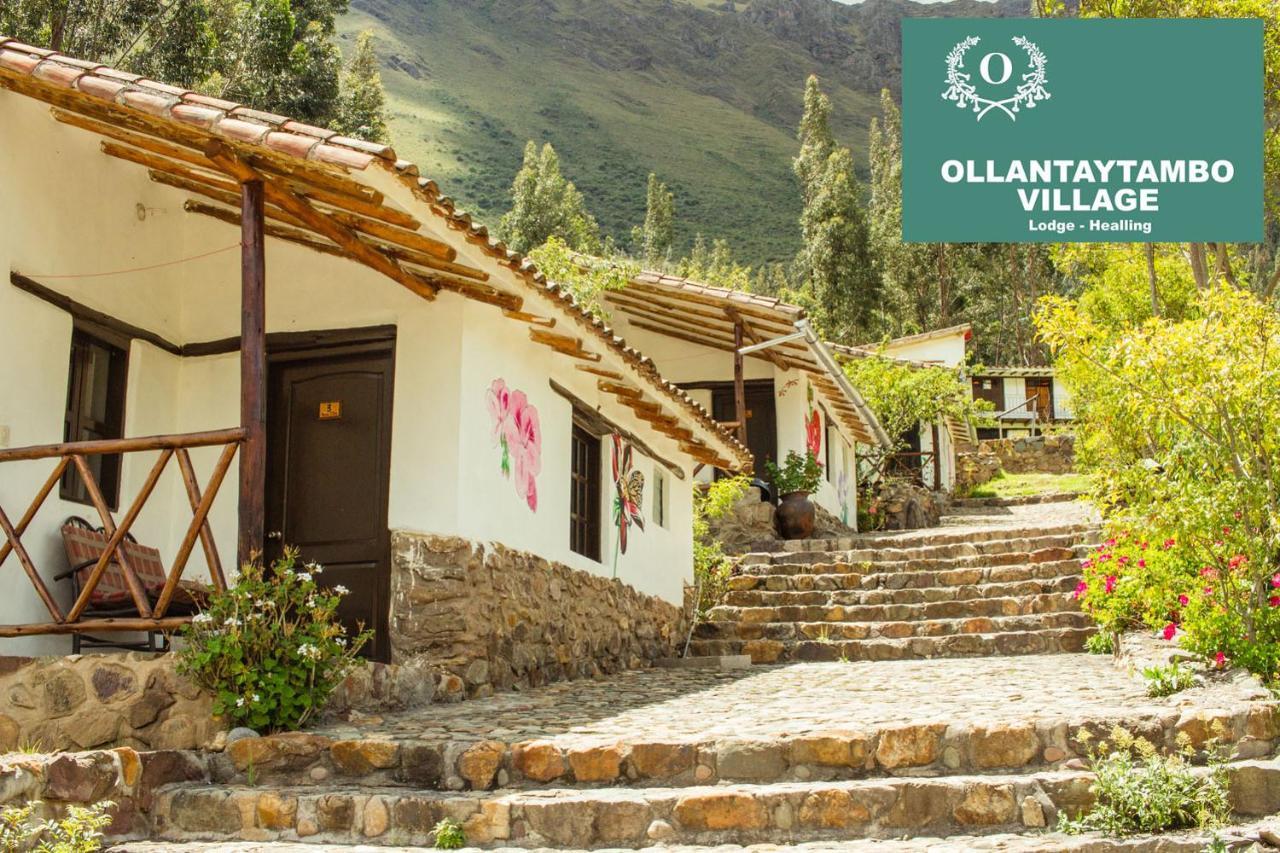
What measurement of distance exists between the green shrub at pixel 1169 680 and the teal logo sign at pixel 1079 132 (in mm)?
3655

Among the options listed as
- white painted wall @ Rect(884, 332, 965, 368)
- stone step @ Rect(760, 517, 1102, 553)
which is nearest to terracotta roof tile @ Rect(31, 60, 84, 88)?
stone step @ Rect(760, 517, 1102, 553)

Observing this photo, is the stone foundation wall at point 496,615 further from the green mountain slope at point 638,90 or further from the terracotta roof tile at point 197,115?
the green mountain slope at point 638,90

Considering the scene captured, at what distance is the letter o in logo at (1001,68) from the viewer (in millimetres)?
10273

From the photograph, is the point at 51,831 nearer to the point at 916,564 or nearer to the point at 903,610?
the point at 903,610

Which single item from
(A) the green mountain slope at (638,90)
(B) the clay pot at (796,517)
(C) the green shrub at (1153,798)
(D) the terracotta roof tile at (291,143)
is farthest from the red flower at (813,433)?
(A) the green mountain slope at (638,90)

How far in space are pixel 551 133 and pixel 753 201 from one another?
13.5 metres

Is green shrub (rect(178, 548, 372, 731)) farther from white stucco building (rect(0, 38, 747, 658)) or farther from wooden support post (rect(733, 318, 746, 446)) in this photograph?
wooden support post (rect(733, 318, 746, 446))

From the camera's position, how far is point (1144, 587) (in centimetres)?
854

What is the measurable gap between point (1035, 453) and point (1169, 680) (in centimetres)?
2714

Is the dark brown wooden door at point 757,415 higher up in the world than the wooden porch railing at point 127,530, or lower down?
higher up

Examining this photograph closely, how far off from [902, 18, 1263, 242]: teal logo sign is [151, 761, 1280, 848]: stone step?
497cm

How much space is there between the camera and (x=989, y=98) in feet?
33.6

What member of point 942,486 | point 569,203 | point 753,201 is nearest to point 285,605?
point 942,486

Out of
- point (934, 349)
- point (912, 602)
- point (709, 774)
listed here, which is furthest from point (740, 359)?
point (934, 349)
